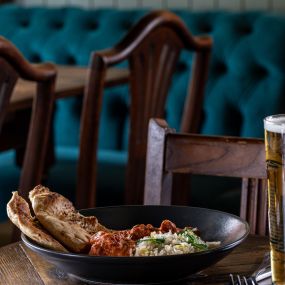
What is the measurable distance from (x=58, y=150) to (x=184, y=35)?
2.85 feet

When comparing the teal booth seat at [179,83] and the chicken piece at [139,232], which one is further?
the teal booth seat at [179,83]

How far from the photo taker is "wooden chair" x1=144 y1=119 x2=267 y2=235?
1.49m

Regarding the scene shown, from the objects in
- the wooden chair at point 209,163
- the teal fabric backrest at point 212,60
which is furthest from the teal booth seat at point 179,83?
the wooden chair at point 209,163

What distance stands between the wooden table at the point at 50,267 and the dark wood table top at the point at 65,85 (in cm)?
109

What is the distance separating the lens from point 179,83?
10.8 feet

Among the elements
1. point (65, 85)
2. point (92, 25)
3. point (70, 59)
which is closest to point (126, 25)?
point (92, 25)

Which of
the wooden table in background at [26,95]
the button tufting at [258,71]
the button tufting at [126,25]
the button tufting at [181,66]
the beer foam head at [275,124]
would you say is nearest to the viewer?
the beer foam head at [275,124]

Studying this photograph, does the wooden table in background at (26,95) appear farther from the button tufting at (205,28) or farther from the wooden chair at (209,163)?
the wooden chair at (209,163)

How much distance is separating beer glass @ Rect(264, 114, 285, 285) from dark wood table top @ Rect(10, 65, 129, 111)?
4.45ft

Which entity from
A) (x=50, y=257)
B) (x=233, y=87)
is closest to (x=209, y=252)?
(x=50, y=257)

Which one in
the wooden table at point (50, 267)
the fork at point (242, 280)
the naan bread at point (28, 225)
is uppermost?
the naan bread at point (28, 225)

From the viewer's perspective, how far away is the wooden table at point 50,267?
1112 millimetres

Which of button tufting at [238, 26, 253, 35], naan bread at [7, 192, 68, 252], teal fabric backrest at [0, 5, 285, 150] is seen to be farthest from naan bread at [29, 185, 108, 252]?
button tufting at [238, 26, 253, 35]

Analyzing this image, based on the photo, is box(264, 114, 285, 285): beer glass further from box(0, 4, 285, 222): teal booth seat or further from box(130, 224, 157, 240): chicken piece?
box(0, 4, 285, 222): teal booth seat
